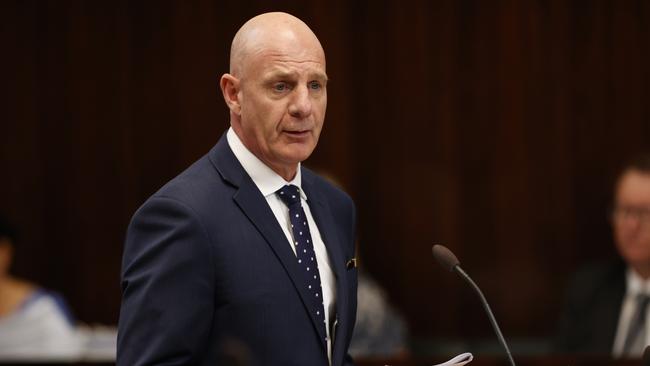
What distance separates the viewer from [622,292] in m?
3.88

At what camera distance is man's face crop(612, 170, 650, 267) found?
151 inches

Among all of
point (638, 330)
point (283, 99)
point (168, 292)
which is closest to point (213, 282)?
point (168, 292)

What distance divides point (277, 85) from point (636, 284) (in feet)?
7.60

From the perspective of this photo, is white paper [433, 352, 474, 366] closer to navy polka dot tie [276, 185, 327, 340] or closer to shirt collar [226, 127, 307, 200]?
navy polka dot tie [276, 185, 327, 340]

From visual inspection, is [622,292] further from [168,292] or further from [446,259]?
[168,292]

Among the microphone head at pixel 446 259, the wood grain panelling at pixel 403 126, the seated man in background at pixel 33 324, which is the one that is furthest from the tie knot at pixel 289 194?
the wood grain panelling at pixel 403 126

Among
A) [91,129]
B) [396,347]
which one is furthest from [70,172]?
[396,347]

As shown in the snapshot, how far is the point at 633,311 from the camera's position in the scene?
3.80 m

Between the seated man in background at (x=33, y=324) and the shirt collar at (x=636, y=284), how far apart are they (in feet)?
6.36

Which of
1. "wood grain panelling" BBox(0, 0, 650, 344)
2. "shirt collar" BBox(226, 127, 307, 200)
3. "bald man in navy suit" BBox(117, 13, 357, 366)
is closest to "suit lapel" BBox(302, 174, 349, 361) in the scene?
"bald man in navy suit" BBox(117, 13, 357, 366)

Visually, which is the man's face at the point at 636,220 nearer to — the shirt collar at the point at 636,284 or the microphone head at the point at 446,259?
the shirt collar at the point at 636,284

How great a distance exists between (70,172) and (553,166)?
6.39 ft

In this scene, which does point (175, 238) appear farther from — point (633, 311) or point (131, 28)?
point (131, 28)

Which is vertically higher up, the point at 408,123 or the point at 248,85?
the point at 248,85
